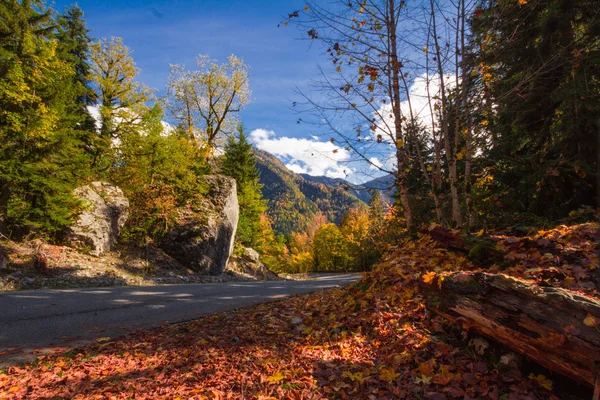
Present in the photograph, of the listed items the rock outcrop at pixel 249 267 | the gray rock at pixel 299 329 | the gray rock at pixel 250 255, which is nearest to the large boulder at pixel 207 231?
the rock outcrop at pixel 249 267

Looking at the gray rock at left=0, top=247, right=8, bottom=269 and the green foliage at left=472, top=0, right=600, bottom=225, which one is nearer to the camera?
the green foliage at left=472, top=0, right=600, bottom=225

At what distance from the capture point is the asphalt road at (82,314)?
3705mm

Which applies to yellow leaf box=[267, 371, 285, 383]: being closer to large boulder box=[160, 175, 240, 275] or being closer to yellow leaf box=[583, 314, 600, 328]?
yellow leaf box=[583, 314, 600, 328]

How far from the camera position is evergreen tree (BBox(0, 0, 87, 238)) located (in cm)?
950

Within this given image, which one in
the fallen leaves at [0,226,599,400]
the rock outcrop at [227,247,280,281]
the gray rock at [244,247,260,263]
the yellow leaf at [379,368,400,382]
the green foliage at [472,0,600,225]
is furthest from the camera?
the gray rock at [244,247,260,263]

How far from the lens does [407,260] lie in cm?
540

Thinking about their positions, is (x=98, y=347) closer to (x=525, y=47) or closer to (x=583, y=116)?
(x=583, y=116)

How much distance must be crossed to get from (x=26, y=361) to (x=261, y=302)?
430cm

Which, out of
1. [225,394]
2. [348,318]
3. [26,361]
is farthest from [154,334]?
[348,318]

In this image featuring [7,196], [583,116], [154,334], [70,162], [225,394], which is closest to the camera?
[225,394]

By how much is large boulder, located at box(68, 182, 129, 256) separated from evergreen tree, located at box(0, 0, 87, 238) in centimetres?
61

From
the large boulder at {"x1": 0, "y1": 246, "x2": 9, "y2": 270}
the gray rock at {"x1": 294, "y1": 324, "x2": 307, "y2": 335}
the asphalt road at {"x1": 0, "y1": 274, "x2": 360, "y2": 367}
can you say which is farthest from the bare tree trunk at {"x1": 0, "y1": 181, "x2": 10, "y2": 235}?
the gray rock at {"x1": 294, "y1": 324, "x2": 307, "y2": 335}

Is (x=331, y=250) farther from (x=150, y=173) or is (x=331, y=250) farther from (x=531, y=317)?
(x=531, y=317)

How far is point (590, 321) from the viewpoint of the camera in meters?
2.24
